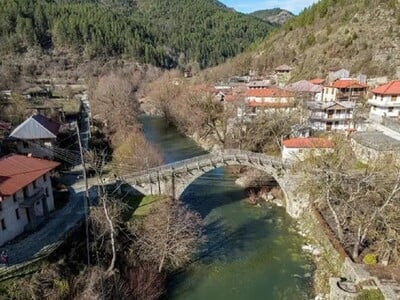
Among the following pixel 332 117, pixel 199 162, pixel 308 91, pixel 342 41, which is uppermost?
pixel 342 41

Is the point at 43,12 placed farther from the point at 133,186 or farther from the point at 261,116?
the point at 133,186

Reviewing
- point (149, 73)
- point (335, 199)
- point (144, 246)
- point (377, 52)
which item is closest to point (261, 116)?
point (335, 199)

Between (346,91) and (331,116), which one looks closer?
(331,116)

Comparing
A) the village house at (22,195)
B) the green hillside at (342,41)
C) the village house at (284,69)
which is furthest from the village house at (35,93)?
the green hillside at (342,41)

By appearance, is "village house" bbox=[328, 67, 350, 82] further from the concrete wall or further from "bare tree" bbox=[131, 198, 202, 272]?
the concrete wall

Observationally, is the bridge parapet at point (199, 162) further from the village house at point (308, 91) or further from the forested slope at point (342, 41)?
the forested slope at point (342, 41)

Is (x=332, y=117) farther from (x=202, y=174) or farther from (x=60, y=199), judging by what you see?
(x=60, y=199)

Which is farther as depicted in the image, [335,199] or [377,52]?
[377,52]

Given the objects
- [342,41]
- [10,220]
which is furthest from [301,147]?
[342,41]
